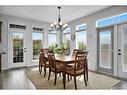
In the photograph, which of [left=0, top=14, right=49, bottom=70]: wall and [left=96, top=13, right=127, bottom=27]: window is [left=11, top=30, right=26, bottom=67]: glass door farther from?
[left=96, top=13, right=127, bottom=27]: window

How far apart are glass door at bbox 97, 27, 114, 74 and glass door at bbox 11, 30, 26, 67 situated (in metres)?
3.83

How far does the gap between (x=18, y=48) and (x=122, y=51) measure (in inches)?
191

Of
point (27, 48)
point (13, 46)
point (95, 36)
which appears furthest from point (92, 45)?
point (13, 46)

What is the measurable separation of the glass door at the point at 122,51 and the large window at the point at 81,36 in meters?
1.92

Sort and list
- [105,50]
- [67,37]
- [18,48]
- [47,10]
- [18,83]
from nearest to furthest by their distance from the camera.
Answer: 1. [18,83]
2. [47,10]
3. [105,50]
4. [18,48]
5. [67,37]

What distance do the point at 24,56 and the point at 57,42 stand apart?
2.43 meters

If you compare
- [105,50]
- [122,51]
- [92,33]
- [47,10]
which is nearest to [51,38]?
[47,10]

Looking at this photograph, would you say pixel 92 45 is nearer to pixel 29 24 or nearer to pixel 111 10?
pixel 111 10

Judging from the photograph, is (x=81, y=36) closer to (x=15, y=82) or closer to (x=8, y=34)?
(x=8, y=34)

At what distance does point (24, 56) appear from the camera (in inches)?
237

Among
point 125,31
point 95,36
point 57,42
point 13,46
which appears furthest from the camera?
point 57,42

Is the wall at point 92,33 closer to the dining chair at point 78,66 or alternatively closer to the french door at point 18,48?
the dining chair at point 78,66

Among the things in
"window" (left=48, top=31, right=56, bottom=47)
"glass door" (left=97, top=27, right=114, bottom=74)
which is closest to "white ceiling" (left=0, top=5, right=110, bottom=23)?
"glass door" (left=97, top=27, right=114, bottom=74)

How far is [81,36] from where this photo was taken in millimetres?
6062
